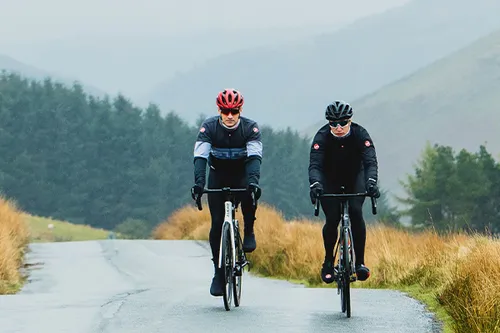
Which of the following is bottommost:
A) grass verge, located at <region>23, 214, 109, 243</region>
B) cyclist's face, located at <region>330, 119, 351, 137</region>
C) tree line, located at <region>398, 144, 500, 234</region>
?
cyclist's face, located at <region>330, 119, 351, 137</region>

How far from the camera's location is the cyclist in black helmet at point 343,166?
9172 millimetres

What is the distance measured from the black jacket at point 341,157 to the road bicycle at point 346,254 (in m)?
0.16

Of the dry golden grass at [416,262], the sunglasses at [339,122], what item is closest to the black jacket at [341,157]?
the sunglasses at [339,122]

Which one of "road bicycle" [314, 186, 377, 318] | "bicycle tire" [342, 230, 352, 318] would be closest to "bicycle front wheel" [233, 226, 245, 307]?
"road bicycle" [314, 186, 377, 318]

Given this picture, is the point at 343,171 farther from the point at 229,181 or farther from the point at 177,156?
the point at 177,156

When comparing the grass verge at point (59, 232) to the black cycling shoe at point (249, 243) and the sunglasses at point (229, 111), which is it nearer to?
the black cycling shoe at point (249, 243)

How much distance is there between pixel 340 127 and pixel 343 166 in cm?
41

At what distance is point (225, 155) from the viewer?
9.66 m

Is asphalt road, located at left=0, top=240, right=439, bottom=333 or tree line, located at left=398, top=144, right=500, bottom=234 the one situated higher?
tree line, located at left=398, top=144, right=500, bottom=234

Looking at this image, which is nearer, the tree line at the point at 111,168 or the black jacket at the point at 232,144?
the black jacket at the point at 232,144

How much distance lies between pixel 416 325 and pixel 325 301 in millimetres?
2285

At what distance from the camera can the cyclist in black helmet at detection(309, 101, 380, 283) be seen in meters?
9.17

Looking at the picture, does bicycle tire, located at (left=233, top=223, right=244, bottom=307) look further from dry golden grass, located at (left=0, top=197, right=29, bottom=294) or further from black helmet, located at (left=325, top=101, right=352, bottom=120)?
dry golden grass, located at (left=0, top=197, right=29, bottom=294)

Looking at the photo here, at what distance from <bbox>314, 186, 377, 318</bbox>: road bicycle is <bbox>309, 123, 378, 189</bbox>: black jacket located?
0.16m
